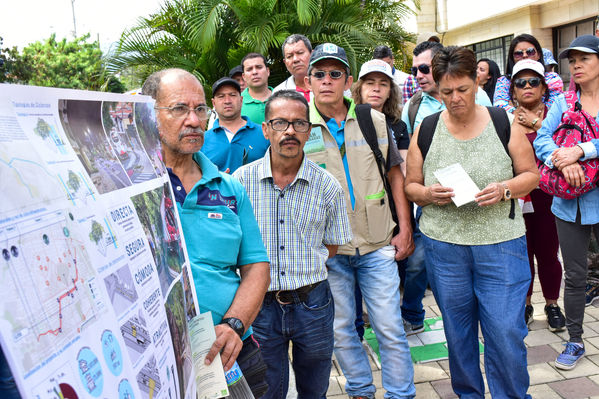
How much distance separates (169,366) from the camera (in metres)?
1.23

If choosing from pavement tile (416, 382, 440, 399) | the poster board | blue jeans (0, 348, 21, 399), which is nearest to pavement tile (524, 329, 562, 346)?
pavement tile (416, 382, 440, 399)

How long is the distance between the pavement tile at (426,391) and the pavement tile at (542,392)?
1.90ft

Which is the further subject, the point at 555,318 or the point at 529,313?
the point at 529,313

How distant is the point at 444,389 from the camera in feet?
11.4

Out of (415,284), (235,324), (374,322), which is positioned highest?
(235,324)

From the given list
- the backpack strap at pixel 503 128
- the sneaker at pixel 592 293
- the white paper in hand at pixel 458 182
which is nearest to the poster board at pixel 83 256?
the white paper in hand at pixel 458 182

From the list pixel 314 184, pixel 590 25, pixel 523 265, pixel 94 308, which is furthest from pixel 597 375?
pixel 590 25

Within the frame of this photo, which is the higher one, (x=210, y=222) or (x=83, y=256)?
(x=83, y=256)

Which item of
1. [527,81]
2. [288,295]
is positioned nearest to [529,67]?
[527,81]

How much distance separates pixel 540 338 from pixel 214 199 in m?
3.21

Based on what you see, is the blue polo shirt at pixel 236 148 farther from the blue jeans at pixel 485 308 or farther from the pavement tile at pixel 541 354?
the pavement tile at pixel 541 354

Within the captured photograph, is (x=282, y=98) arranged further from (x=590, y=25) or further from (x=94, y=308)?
(x=590, y=25)

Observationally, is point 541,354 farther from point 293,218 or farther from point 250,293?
point 250,293

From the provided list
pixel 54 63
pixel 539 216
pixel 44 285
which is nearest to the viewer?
pixel 44 285
